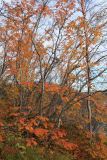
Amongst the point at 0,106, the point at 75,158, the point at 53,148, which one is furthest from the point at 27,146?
the point at 0,106

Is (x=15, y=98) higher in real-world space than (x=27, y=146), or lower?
higher

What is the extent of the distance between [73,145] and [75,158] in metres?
0.88

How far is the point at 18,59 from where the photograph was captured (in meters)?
15.4

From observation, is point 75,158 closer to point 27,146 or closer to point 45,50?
point 27,146

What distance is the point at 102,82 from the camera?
50.9ft

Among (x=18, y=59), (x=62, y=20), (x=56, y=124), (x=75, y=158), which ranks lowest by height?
(x=75, y=158)

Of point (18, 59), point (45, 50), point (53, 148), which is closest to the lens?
point (53, 148)

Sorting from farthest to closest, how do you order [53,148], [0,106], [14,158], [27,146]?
[0,106]
[53,148]
[27,146]
[14,158]

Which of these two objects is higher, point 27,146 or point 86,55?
point 86,55

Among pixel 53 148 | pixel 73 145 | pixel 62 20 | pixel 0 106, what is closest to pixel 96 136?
pixel 73 145

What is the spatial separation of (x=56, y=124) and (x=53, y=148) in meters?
1.65

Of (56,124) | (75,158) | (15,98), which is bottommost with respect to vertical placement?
(75,158)

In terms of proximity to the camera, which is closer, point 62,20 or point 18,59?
point 62,20

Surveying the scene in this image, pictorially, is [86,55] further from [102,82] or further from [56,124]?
[56,124]
